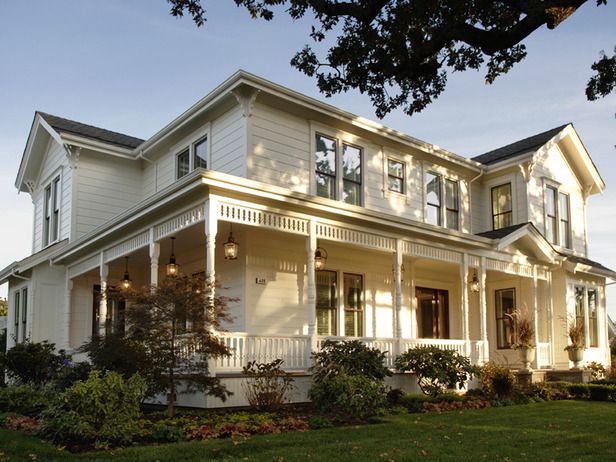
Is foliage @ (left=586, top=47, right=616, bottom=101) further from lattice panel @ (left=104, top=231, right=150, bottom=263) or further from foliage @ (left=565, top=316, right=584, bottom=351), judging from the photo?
foliage @ (left=565, top=316, right=584, bottom=351)

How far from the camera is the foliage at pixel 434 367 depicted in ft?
45.5

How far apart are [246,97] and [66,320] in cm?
771

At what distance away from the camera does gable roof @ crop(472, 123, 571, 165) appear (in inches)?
838

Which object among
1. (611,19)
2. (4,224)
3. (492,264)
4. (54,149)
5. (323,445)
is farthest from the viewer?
(4,224)

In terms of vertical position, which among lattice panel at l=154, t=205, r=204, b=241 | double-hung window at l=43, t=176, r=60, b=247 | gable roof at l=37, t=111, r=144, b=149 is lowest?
lattice panel at l=154, t=205, r=204, b=241

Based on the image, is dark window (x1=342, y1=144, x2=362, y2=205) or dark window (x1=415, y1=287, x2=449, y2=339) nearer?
dark window (x1=342, y1=144, x2=362, y2=205)

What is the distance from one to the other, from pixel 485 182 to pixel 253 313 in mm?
10625

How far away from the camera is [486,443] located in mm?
8688

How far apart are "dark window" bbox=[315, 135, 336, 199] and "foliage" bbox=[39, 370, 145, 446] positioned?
843 cm

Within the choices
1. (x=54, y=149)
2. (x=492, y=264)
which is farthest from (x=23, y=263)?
(x=492, y=264)

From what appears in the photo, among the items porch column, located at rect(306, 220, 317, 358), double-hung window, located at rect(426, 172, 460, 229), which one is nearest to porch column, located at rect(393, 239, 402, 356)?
porch column, located at rect(306, 220, 317, 358)

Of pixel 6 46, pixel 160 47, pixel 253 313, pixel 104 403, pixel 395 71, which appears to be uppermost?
pixel 160 47

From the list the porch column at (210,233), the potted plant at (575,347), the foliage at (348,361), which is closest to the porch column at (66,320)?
the porch column at (210,233)

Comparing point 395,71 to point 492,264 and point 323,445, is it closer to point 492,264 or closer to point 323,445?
point 323,445
